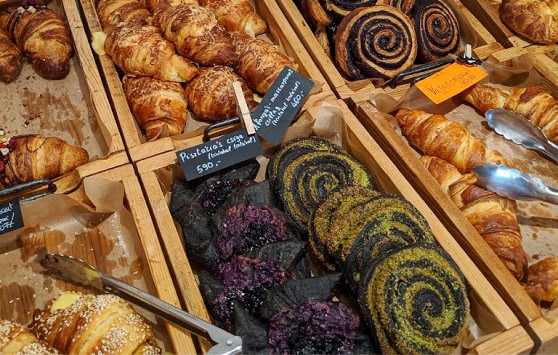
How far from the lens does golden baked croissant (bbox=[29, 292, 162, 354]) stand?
1.50 m

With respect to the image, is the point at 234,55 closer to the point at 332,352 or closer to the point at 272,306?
the point at 272,306

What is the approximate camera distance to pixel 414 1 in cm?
252

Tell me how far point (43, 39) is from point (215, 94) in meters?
0.94

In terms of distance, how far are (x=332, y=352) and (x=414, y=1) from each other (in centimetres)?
178

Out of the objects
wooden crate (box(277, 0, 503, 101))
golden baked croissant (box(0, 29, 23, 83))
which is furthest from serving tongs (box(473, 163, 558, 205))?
golden baked croissant (box(0, 29, 23, 83))

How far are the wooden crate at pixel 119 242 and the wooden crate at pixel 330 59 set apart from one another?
91 centimetres

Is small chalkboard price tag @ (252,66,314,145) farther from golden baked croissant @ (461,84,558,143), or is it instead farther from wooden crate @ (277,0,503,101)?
golden baked croissant @ (461,84,558,143)

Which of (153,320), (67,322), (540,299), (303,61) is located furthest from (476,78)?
(67,322)

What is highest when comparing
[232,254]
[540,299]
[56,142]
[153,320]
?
[56,142]

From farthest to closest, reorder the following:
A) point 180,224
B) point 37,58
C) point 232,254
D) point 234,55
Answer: point 37,58, point 234,55, point 180,224, point 232,254

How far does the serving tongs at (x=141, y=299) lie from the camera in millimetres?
1408

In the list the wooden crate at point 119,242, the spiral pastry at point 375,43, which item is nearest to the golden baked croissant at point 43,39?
the wooden crate at point 119,242

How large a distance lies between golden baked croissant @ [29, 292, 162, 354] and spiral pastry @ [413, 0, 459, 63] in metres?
1.72

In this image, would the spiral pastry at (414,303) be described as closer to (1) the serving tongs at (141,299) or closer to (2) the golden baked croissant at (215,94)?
(1) the serving tongs at (141,299)
